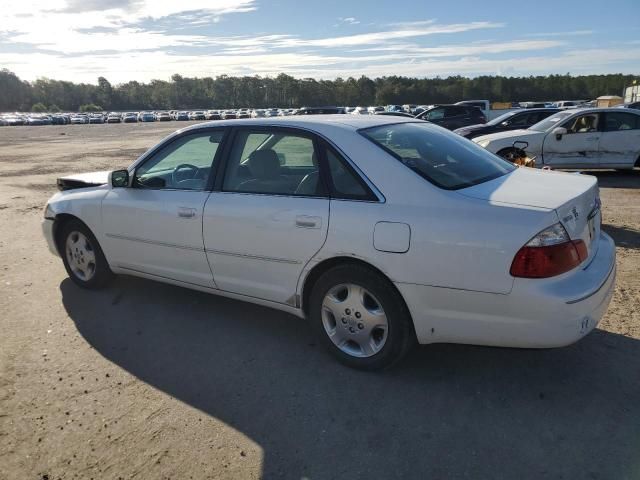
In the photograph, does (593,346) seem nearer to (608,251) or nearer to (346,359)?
(608,251)

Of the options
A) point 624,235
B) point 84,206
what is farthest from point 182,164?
point 624,235

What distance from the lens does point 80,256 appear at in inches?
201

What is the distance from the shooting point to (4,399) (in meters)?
3.34

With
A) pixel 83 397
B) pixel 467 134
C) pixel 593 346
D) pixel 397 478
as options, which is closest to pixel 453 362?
pixel 593 346

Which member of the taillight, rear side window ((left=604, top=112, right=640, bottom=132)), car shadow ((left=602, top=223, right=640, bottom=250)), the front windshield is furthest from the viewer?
the front windshield

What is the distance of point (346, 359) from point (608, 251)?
1.82 meters

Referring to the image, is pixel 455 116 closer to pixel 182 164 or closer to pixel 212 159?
pixel 182 164

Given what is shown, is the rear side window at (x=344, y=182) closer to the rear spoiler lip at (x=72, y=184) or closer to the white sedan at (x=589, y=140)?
the rear spoiler lip at (x=72, y=184)

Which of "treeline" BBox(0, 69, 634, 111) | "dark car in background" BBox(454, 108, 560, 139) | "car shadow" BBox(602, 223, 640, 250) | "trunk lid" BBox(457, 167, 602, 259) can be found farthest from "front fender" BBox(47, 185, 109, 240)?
"treeline" BBox(0, 69, 634, 111)

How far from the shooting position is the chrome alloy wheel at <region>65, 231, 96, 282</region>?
16.5 feet

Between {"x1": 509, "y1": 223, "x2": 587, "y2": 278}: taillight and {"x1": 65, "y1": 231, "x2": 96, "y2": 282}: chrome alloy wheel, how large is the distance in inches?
152

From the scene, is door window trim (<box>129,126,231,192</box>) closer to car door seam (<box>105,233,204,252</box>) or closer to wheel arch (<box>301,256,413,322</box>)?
car door seam (<box>105,233,204,252</box>)

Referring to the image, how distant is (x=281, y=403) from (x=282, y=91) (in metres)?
151

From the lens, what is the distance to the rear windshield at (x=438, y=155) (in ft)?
11.0
